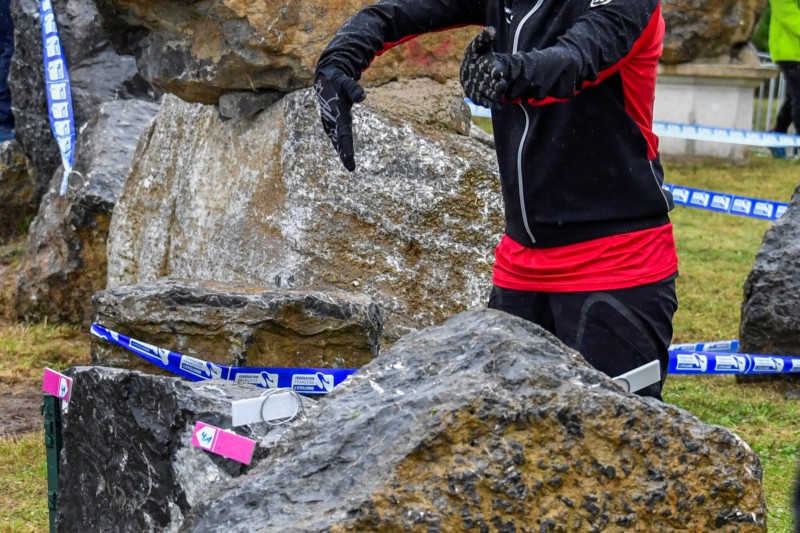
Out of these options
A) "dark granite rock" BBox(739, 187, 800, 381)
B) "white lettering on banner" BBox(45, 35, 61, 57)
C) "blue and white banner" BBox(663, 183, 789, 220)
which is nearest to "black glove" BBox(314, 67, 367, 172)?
"dark granite rock" BBox(739, 187, 800, 381)

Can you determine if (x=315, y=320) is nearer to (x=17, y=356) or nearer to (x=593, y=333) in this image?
(x=593, y=333)

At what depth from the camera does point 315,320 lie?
150 inches

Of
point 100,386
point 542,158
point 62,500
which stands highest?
point 542,158

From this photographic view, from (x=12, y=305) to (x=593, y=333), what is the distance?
14.0 feet

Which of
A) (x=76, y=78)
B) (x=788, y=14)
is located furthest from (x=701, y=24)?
(x=76, y=78)

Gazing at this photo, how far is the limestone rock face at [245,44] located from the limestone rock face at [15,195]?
3.12 m

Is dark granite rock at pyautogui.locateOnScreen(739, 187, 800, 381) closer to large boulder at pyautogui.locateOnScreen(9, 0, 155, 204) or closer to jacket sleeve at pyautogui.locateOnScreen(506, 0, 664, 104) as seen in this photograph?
jacket sleeve at pyautogui.locateOnScreen(506, 0, 664, 104)

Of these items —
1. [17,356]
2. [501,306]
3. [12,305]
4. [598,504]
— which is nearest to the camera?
[598,504]

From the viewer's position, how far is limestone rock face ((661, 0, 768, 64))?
11.0m

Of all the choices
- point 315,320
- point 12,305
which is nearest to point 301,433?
point 315,320

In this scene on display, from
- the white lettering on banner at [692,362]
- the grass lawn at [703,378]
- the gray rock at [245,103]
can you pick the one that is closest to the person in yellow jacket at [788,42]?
the grass lawn at [703,378]

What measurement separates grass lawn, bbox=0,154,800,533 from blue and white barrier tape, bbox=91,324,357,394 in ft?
2.03

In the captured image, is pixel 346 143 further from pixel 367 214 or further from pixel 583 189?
pixel 367 214

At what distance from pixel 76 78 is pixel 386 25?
4.89 metres
